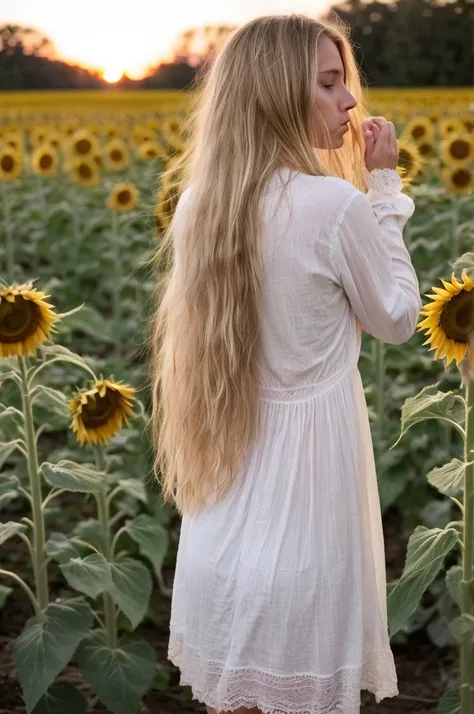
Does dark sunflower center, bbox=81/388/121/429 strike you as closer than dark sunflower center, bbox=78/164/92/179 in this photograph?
Yes

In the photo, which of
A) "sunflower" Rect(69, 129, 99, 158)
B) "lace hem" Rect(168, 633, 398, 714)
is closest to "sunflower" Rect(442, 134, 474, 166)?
"sunflower" Rect(69, 129, 99, 158)

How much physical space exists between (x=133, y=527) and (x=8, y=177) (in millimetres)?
5367

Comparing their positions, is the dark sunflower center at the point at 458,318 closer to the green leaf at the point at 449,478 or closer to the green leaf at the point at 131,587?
the green leaf at the point at 449,478

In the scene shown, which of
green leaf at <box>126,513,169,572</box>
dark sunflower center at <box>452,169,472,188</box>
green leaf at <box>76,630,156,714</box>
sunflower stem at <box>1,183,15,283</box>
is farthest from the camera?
sunflower stem at <box>1,183,15,283</box>

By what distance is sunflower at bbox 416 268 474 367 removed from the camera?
7.24 ft

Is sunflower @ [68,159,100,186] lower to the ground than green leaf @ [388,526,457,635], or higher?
lower

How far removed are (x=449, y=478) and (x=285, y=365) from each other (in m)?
0.56

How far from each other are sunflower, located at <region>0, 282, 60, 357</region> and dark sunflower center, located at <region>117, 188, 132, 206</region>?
159 inches

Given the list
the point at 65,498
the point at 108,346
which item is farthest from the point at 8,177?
the point at 65,498

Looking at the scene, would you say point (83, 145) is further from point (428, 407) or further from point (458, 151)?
point (428, 407)

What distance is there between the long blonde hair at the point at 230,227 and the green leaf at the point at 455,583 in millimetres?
664

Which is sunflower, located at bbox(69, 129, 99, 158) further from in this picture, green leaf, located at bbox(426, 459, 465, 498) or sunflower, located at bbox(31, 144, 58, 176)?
green leaf, located at bbox(426, 459, 465, 498)

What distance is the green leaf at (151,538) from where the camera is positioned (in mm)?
2961

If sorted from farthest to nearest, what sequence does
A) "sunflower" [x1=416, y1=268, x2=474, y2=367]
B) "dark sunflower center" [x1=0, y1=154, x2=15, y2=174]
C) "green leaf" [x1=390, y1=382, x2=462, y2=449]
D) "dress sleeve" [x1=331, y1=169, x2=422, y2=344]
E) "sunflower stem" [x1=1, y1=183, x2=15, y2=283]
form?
"dark sunflower center" [x1=0, y1=154, x2=15, y2=174] < "sunflower stem" [x1=1, y1=183, x2=15, y2=283] < "green leaf" [x1=390, y1=382, x2=462, y2=449] < "sunflower" [x1=416, y1=268, x2=474, y2=367] < "dress sleeve" [x1=331, y1=169, x2=422, y2=344]
